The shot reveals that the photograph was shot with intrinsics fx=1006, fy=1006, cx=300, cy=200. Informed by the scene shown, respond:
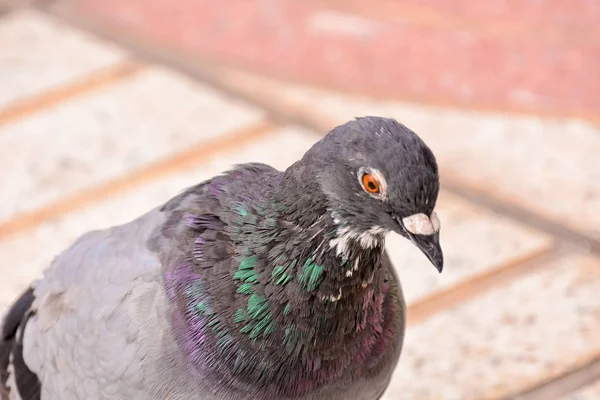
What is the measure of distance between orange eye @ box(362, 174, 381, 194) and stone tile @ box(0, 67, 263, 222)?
7.16ft

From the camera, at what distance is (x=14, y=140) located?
4.12 metres

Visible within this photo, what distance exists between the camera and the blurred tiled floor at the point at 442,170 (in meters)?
2.91

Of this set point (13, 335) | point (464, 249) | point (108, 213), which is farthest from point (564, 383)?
point (108, 213)

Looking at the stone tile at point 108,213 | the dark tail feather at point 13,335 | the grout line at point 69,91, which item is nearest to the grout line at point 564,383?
the dark tail feather at point 13,335

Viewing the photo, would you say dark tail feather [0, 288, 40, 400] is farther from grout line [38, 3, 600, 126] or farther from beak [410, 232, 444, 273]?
grout line [38, 3, 600, 126]

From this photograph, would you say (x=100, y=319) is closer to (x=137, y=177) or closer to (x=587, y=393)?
(x=587, y=393)

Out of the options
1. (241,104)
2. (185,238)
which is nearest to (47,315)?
(185,238)

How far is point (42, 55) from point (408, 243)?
7.39ft

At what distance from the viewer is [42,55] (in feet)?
15.6

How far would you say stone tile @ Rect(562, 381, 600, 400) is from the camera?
8.82 feet

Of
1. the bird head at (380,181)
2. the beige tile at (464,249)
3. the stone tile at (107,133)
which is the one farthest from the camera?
the stone tile at (107,133)

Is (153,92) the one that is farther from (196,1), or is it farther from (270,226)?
(270,226)

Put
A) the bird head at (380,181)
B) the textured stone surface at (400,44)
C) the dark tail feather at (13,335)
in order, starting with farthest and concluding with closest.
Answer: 1. the textured stone surface at (400,44)
2. the dark tail feather at (13,335)
3. the bird head at (380,181)

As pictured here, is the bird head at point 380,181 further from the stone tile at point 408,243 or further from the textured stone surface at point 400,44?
the textured stone surface at point 400,44
